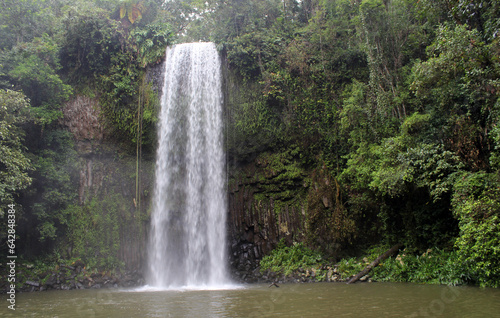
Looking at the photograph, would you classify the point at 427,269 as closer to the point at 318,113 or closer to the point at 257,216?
→ the point at 257,216

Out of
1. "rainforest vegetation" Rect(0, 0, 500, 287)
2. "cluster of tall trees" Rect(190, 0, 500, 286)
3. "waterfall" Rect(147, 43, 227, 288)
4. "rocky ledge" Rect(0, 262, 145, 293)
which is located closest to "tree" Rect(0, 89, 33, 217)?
"rainforest vegetation" Rect(0, 0, 500, 287)

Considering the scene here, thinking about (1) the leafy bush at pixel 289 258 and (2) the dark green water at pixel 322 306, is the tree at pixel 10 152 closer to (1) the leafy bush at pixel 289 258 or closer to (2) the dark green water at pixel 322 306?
(2) the dark green water at pixel 322 306

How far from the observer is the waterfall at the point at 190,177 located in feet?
42.7

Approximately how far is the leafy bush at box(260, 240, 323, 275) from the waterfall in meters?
1.92

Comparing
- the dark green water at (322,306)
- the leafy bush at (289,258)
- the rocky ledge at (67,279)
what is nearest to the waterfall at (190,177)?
the rocky ledge at (67,279)

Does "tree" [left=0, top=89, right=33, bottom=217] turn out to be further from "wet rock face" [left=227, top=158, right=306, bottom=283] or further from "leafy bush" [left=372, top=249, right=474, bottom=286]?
"leafy bush" [left=372, top=249, right=474, bottom=286]

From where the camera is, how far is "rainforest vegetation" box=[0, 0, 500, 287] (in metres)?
8.99

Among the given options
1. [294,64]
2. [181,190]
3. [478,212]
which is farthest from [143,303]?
[294,64]

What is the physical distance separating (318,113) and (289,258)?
6484mm

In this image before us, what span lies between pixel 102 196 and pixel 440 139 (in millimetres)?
14236

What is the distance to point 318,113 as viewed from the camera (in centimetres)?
1450

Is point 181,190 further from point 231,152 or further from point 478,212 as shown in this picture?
point 478,212

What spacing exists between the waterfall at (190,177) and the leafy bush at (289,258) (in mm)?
1917

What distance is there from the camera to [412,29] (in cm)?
1345
